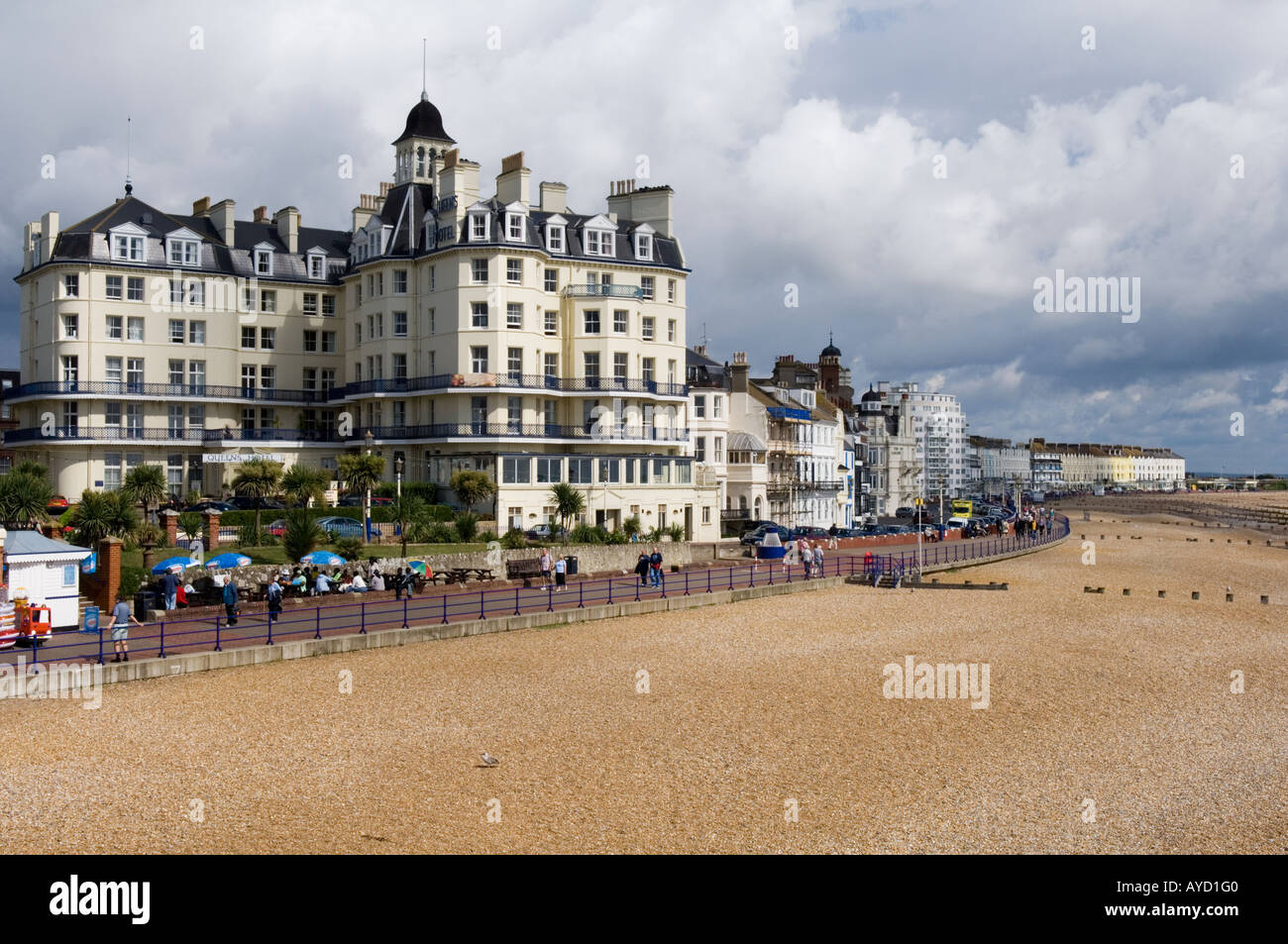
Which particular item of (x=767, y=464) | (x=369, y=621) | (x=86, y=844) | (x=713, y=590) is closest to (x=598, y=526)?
(x=713, y=590)

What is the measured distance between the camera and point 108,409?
172 feet

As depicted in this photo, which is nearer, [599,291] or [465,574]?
[465,574]

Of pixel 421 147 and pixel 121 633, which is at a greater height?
pixel 421 147

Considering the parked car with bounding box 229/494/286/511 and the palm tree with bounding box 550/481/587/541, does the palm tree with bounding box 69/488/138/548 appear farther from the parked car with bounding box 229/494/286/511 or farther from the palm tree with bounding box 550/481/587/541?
the palm tree with bounding box 550/481/587/541

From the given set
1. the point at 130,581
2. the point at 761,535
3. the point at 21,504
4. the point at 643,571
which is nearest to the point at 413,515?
the point at 643,571

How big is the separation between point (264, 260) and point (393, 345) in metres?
10.4

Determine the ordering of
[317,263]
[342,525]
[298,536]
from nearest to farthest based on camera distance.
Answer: [298,536], [342,525], [317,263]

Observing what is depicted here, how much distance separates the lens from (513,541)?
3938cm

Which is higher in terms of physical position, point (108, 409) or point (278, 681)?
point (108, 409)

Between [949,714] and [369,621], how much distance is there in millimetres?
14143

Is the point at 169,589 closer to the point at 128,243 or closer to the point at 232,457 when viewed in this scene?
the point at 232,457

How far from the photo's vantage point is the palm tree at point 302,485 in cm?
3891

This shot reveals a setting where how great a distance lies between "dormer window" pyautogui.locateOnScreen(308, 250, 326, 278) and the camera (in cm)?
5850

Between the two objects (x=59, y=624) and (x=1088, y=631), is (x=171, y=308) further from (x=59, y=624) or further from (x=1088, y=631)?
(x=1088, y=631)
